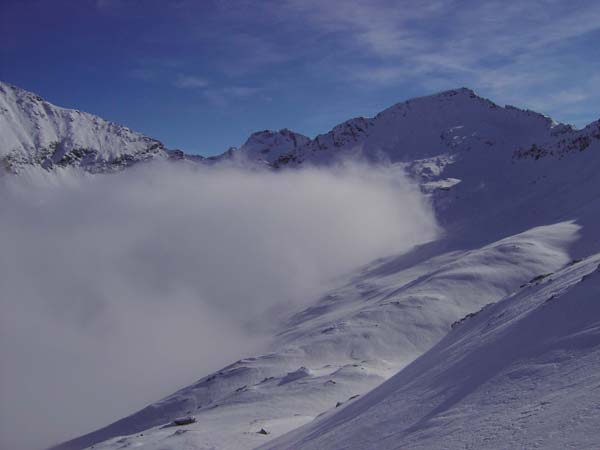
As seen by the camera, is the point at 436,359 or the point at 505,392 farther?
the point at 436,359

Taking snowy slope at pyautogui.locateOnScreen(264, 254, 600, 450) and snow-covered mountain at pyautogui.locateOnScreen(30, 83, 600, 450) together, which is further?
snow-covered mountain at pyautogui.locateOnScreen(30, 83, 600, 450)

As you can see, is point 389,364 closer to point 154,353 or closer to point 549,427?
point 549,427

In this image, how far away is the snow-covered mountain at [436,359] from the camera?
37.4 feet

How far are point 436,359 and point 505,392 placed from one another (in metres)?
6.67

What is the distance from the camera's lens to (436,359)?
60.2 ft

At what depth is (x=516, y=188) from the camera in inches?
6393

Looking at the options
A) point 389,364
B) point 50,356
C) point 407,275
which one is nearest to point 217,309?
point 50,356

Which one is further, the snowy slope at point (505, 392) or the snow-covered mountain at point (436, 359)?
the snow-covered mountain at point (436, 359)

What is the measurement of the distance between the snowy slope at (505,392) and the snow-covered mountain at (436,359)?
0.05 m

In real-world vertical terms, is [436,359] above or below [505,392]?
above

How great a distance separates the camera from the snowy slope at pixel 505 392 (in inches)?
372

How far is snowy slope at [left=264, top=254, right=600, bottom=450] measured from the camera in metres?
9.44

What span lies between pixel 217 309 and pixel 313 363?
98660 millimetres

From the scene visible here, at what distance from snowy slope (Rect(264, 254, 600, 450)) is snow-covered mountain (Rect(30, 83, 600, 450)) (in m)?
0.05
